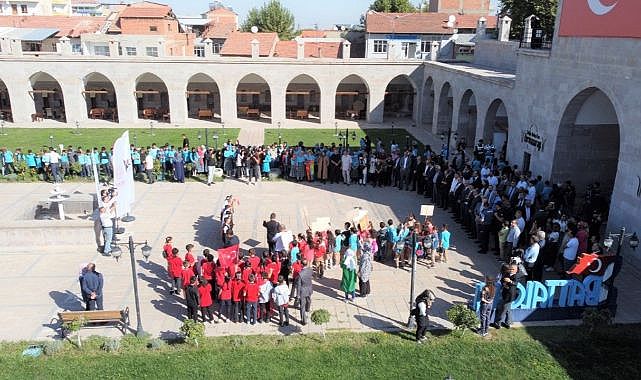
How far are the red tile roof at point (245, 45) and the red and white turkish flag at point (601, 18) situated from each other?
2851 cm

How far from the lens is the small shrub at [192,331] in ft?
33.7

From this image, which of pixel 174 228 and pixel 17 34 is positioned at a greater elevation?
pixel 17 34

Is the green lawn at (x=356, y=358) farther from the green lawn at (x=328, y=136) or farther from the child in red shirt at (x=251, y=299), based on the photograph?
the green lawn at (x=328, y=136)

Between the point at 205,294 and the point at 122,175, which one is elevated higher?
the point at 122,175

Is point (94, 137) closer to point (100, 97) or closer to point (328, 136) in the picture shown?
point (100, 97)

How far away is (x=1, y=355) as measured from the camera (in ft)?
33.3

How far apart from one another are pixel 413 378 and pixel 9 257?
11.4 m

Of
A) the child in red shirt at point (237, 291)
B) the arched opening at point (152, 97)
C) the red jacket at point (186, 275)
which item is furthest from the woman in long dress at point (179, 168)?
the arched opening at point (152, 97)

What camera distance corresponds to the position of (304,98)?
41000 millimetres

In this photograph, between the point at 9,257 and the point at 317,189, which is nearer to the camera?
the point at 9,257

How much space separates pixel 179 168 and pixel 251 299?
37.6 ft

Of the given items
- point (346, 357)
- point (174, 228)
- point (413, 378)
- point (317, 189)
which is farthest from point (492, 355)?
point (317, 189)

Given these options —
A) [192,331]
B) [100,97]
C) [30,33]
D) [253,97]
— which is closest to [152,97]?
[100,97]

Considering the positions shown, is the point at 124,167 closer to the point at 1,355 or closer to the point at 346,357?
the point at 1,355
